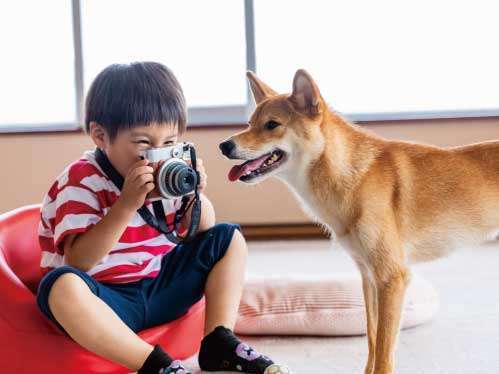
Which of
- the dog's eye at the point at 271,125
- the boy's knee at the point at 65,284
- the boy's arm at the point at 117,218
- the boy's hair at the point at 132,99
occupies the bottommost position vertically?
the boy's knee at the point at 65,284

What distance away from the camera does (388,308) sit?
139cm

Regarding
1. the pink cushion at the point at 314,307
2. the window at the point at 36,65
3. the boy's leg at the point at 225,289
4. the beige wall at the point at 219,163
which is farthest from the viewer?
the window at the point at 36,65

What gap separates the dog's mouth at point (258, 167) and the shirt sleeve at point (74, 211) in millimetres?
315

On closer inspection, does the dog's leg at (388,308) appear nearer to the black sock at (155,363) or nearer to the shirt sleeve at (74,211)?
the black sock at (155,363)

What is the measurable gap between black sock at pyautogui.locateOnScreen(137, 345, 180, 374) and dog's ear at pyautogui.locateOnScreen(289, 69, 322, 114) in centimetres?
61

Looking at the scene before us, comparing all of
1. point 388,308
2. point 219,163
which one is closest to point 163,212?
point 388,308

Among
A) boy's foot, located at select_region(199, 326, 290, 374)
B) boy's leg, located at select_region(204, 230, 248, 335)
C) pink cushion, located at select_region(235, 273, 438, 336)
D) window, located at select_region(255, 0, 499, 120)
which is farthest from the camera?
window, located at select_region(255, 0, 499, 120)

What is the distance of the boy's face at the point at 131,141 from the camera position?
4.95 feet

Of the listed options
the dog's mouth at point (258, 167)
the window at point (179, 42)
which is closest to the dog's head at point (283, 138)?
the dog's mouth at point (258, 167)

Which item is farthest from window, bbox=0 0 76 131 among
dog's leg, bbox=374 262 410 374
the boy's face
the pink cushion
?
dog's leg, bbox=374 262 410 374

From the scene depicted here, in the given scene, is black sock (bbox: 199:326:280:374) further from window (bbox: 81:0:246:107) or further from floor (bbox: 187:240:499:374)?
window (bbox: 81:0:246:107)

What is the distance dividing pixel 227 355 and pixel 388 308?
38 centimetres

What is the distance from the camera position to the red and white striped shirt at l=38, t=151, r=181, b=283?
1465 mm

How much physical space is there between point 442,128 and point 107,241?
241 centimetres
